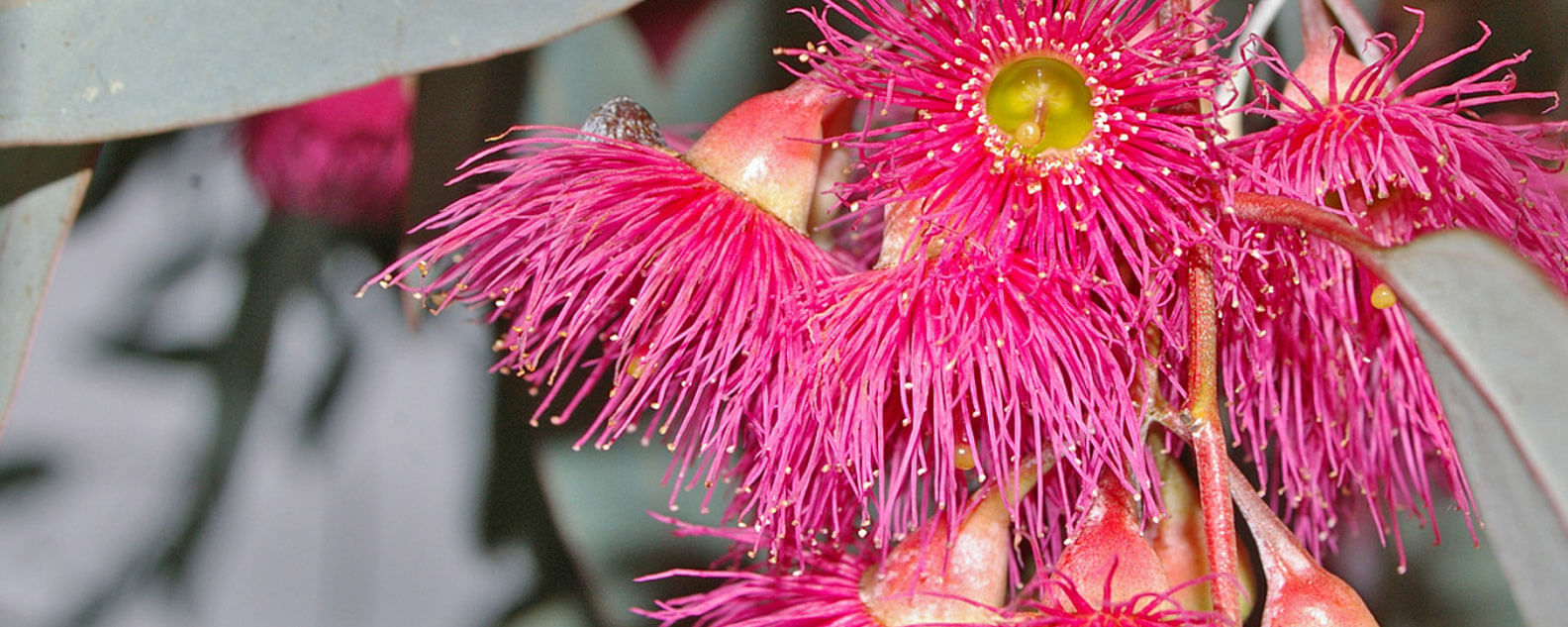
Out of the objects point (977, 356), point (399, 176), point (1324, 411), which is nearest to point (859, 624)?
point (977, 356)

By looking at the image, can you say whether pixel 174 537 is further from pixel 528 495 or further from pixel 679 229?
pixel 679 229

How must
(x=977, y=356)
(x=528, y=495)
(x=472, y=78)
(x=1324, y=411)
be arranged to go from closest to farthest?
1. (x=977, y=356)
2. (x=1324, y=411)
3. (x=472, y=78)
4. (x=528, y=495)

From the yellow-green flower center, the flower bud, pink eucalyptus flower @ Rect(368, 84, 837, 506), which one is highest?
the yellow-green flower center

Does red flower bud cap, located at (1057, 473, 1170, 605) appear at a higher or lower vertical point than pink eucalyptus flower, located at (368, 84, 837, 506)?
lower

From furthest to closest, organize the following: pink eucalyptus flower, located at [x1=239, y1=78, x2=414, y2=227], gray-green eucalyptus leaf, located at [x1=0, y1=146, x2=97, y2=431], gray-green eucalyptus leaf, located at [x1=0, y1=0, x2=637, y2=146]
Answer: pink eucalyptus flower, located at [x1=239, y1=78, x2=414, y2=227] → gray-green eucalyptus leaf, located at [x1=0, y1=146, x2=97, y2=431] → gray-green eucalyptus leaf, located at [x1=0, y1=0, x2=637, y2=146]


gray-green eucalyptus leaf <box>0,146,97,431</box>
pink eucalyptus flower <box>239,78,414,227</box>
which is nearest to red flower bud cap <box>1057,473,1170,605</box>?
gray-green eucalyptus leaf <box>0,146,97,431</box>

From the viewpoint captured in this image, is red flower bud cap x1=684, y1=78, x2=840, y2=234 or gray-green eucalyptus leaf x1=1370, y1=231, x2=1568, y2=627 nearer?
gray-green eucalyptus leaf x1=1370, y1=231, x2=1568, y2=627

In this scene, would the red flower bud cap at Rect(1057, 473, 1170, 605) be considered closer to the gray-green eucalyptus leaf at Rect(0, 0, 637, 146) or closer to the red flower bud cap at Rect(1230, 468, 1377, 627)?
the red flower bud cap at Rect(1230, 468, 1377, 627)

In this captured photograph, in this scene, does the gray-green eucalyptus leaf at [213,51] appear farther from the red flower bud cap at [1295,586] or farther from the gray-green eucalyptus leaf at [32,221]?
the red flower bud cap at [1295,586]
